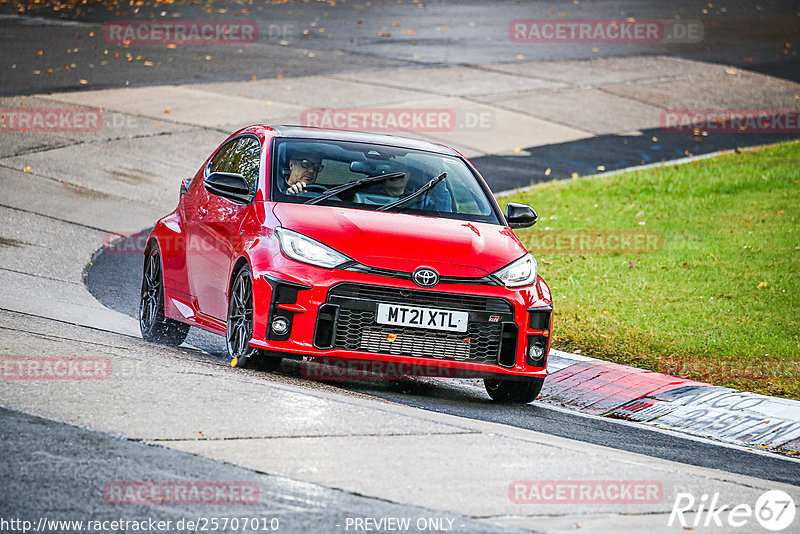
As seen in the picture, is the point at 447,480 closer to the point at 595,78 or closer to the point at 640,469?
the point at 640,469

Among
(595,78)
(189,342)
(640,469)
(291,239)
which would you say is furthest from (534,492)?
→ (595,78)

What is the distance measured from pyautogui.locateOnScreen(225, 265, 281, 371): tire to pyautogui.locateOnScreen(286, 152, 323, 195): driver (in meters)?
0.80

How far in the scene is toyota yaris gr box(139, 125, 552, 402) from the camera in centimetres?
741

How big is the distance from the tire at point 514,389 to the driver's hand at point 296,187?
183cm

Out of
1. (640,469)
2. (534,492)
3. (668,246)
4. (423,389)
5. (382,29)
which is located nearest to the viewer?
(534,492)

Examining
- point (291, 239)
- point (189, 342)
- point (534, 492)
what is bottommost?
point (189, 342)

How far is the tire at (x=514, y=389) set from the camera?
802cm

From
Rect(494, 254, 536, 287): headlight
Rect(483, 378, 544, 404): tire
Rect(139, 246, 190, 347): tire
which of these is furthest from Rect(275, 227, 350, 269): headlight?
Rect(139, 246, 190, 347): tire

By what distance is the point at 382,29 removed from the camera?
101ft

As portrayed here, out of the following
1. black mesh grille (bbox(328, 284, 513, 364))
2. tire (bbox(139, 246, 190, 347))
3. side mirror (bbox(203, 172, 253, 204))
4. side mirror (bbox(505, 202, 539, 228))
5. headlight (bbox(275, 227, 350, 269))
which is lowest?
tire (bbox(139, 246, 190, 347))

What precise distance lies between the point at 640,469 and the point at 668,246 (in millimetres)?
7812

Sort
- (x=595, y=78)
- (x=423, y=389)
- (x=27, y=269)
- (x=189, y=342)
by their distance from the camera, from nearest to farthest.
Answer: (x=423, y=389), (x=189, y=342), (x=27, y=269), (x=595, y=78)

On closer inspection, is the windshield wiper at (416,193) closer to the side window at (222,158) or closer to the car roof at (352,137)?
the car roof at (352,137)

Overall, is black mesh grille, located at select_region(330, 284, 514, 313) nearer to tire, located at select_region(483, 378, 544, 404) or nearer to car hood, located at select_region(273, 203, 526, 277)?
car hood, located at select_region(273, 203, 526, 277)
